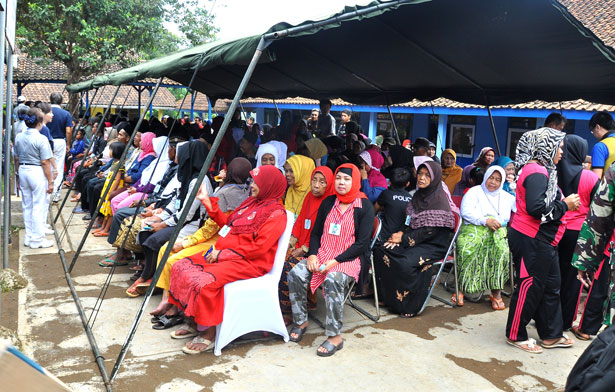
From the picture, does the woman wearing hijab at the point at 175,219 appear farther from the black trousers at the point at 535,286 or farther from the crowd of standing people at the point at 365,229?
the black trousers at the point at 535,286

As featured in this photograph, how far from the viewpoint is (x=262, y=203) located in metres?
4.12

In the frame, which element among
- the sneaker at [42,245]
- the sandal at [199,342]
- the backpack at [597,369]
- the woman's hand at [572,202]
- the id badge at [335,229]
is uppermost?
the woman's hand at [572,202]

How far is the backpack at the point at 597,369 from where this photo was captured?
1.23m

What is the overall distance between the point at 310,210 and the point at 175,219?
140 cm

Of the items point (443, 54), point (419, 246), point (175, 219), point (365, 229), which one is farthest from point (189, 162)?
point (443, 54)

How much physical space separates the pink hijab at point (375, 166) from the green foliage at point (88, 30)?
48.3 feet

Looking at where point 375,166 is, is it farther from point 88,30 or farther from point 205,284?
point 88,30

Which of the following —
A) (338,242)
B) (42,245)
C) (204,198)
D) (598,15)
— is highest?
(598,15)

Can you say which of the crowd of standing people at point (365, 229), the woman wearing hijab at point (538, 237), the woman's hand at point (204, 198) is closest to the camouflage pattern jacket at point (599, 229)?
the crowd of standing people at point (365, 229)

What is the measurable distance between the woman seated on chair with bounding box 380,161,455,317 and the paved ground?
23 cm

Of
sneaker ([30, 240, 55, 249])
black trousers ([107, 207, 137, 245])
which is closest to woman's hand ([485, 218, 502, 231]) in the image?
black trousers ([107, 207, 137, 245])

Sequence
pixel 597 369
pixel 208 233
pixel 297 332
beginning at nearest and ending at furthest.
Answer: pixel 597 369 → pixel 297 332 → pixel 208 233

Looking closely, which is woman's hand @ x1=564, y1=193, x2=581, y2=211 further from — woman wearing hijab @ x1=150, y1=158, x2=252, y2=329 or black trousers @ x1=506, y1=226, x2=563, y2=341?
A: woman wearing hijab @ x1=150, y1=158, x2=252, y2=329

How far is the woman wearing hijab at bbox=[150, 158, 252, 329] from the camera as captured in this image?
4.27 metres
